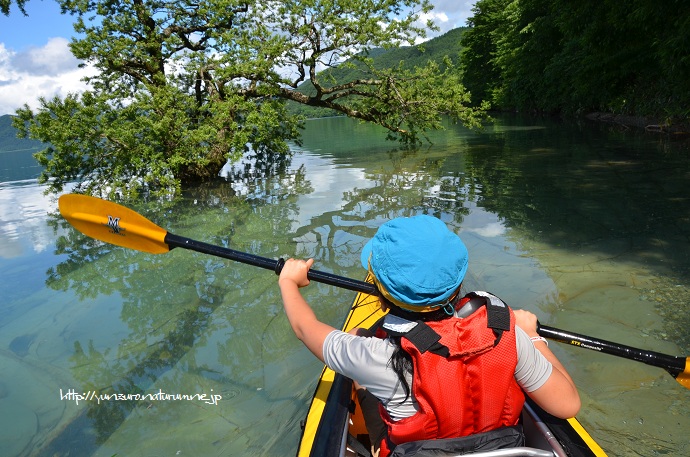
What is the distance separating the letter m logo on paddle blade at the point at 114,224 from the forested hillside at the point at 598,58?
9986 mm

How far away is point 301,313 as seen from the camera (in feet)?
6.56

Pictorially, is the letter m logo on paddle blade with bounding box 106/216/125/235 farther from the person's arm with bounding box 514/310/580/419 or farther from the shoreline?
the shoreline

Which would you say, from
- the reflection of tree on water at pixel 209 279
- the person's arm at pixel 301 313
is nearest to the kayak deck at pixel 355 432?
the person's arm at pixel 301 313

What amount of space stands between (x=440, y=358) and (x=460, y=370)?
0.07m

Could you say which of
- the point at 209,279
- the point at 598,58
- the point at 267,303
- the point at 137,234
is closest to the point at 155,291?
the point at 209,279

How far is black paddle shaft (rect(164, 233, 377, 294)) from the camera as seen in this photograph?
2609 millimetres

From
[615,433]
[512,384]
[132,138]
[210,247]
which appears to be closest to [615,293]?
[615,433]

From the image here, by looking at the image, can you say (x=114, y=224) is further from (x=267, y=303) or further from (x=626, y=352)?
(x=626, y=352)

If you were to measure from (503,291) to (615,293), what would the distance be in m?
0.96

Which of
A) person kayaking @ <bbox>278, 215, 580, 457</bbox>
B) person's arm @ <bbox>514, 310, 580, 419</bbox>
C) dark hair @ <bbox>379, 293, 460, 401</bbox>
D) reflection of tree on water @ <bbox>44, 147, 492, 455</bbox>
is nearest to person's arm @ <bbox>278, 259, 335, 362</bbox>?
person kayaking @ <bbox>278, 215, 580, 457</bbox>

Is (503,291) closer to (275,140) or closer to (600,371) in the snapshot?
(600,371)

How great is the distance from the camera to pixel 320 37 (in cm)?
1159

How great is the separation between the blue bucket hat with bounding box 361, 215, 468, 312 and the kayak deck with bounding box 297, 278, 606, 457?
1.84 ft

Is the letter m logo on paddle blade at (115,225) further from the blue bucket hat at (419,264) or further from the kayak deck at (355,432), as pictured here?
the blue bucket hat at (419,264)
